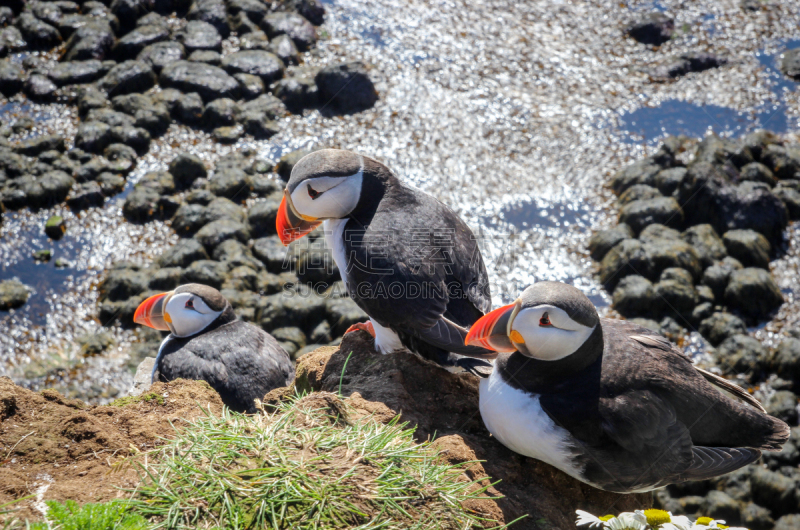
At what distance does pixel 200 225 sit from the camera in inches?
422

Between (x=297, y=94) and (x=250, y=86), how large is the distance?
104cm

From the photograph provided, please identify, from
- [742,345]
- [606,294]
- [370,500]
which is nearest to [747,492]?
[742,345]

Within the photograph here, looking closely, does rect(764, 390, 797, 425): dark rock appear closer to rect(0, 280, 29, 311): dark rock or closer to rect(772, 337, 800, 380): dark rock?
rect(772, 337, 800, 380): dark rock

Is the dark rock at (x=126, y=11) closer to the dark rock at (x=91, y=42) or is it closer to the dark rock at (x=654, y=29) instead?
the dark rock at (x=91, y=42)

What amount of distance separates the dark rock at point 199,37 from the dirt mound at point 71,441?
37.7 ft

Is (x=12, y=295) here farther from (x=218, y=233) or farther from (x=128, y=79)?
(x=128, y=79)

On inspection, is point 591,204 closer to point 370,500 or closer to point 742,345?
point 742,345

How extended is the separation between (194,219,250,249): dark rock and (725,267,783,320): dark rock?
8.31 metres

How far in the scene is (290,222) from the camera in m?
4.60

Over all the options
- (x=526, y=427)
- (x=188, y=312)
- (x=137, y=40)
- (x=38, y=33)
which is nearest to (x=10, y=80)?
(x=38, y=33)

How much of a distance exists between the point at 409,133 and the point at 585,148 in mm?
3611

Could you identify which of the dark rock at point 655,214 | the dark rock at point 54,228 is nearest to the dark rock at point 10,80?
the dark rock at point 54,228

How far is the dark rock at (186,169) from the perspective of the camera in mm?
11172

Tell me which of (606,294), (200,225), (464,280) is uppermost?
(464,280)
